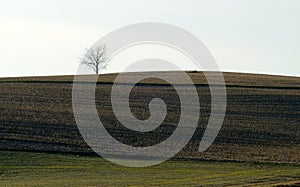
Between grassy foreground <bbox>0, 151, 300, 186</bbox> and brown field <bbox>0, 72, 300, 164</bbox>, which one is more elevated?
brown field <bbox>0, 72, 300, 164</bbox>

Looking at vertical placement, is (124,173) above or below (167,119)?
below

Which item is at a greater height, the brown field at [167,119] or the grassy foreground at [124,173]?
the brown field at [167,119]

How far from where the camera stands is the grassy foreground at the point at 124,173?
29.8m

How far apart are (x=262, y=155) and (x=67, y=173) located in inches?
486

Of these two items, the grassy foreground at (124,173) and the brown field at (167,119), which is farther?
the brown field at (167,119)

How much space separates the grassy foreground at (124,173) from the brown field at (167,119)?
1.85m

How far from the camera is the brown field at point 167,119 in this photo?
40.5m

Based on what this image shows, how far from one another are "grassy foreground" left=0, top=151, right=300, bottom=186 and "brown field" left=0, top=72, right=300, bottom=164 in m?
1.85

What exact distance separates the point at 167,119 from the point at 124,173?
1571 centimetres

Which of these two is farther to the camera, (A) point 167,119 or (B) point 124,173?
(A) point 167,119

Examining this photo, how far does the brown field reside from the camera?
40.5 metres

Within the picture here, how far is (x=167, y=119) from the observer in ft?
161

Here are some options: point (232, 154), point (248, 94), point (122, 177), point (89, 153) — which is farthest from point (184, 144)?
point (248, 94)

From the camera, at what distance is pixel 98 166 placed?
1409 inches
